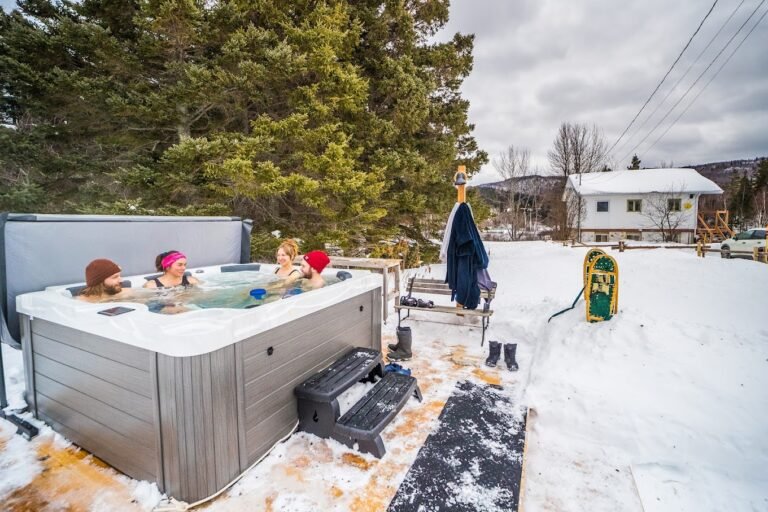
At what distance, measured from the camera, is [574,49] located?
9297 millimetres

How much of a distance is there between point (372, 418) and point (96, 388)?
1.90 meters

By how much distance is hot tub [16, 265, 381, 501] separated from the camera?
188 cm

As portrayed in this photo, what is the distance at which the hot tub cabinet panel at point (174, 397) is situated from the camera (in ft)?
6.21

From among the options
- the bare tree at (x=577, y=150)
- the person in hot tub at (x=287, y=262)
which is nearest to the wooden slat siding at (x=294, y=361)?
the person in hot tub at (x=287, y=262)

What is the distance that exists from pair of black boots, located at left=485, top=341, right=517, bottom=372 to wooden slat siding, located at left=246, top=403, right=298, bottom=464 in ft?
7.51

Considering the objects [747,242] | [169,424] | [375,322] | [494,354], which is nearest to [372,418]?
[169,424]

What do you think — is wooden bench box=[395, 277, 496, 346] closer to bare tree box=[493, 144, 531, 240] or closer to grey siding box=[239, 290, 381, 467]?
grey siding box=[239, 290, 381, 467]

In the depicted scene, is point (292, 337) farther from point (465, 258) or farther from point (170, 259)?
point (465, 258)

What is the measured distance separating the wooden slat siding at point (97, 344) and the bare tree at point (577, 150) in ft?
92.7

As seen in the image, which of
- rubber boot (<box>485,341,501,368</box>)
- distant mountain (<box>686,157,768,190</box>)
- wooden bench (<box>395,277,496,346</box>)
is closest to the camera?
rubber boot (<box>485,341,501,368</box>)

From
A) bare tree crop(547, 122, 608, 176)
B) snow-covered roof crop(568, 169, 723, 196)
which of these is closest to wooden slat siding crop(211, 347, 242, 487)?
snow-covered roof crop(568, 169, 723, 196)

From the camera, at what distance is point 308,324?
2779mm

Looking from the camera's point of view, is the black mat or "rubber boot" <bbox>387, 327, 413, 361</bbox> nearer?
the black mat

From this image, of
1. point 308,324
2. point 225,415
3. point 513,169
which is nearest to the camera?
point 225,415
